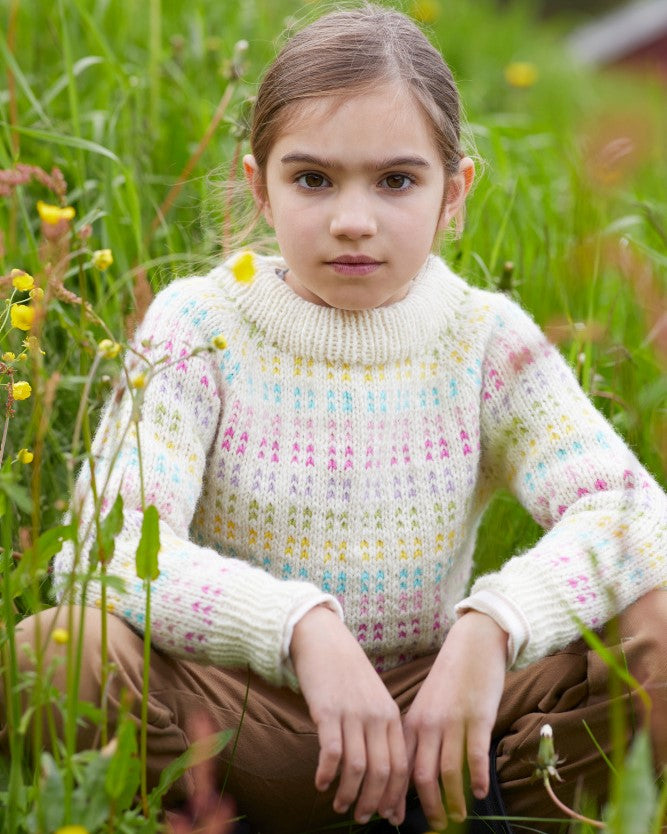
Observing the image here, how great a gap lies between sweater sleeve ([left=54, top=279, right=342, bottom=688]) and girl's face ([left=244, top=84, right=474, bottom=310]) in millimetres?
195

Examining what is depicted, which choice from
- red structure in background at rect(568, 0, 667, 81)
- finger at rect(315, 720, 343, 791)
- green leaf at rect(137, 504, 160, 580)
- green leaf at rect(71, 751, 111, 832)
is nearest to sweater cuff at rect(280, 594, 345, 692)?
finger at rect(315, 720, 343, 791)

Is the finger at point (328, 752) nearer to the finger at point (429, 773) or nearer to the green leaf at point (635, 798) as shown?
the finger at point (429, 773)

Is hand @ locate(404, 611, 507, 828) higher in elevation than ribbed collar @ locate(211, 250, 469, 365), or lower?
lower

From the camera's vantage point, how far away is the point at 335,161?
62.9 inches

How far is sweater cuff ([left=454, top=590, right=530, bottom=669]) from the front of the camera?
1.48m

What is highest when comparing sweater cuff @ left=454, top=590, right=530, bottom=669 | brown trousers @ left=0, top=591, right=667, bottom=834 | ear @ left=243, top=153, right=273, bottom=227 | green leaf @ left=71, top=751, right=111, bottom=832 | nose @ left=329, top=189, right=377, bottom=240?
ear @ left=243, top=153, right=273, bottom=227

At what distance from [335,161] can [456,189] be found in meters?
0.30

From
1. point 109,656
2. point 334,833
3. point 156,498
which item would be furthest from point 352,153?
point 334,833

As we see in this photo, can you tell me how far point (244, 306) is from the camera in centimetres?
175

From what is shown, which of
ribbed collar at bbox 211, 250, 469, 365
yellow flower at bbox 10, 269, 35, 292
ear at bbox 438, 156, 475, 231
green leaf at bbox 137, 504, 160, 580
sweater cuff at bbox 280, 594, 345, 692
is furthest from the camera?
ear at bbox 438, 156, 475, 231

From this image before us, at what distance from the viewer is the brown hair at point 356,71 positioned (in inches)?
64.4

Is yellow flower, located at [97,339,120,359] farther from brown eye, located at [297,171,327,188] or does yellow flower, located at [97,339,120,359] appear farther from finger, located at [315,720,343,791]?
brown eye, located at [297,171,327,188]

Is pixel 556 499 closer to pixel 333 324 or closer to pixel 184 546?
pixel 333 324

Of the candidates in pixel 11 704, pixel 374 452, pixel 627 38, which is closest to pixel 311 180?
pixel 374 452
